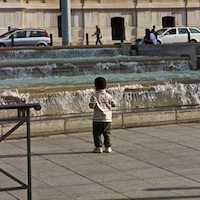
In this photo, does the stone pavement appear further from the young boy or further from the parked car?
the parked car

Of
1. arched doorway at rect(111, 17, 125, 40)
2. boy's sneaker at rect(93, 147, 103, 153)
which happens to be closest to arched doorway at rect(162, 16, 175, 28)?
arched doorway at rect(111, 17, 125, 40)

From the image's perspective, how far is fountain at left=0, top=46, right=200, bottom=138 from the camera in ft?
28.1

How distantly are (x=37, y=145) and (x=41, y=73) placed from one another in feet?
18.5

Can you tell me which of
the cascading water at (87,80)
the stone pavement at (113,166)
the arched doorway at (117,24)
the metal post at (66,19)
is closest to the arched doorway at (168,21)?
the arched doorway at (117,24)

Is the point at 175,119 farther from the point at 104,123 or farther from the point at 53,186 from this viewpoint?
the point at 53,186

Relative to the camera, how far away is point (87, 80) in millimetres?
11312

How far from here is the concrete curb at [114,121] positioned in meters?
7.39

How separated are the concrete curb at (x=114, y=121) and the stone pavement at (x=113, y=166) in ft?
0.57

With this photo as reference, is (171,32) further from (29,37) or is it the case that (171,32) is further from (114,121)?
(114,121)

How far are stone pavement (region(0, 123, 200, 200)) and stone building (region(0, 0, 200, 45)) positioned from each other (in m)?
24.9

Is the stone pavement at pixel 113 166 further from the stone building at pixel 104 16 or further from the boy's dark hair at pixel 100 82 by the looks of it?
the stone building at pixel 104 16

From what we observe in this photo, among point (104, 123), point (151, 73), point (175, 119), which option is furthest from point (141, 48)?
point (104, 123)

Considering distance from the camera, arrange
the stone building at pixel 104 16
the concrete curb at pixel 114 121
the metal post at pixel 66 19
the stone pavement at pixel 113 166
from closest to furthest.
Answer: the stone pavement at pixel 113 166 → the concrete curb at pixel 114 121 → the metal post at pixel 66 19 → the stone building at pixel 104 16

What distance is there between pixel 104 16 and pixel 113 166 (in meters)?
28.6
